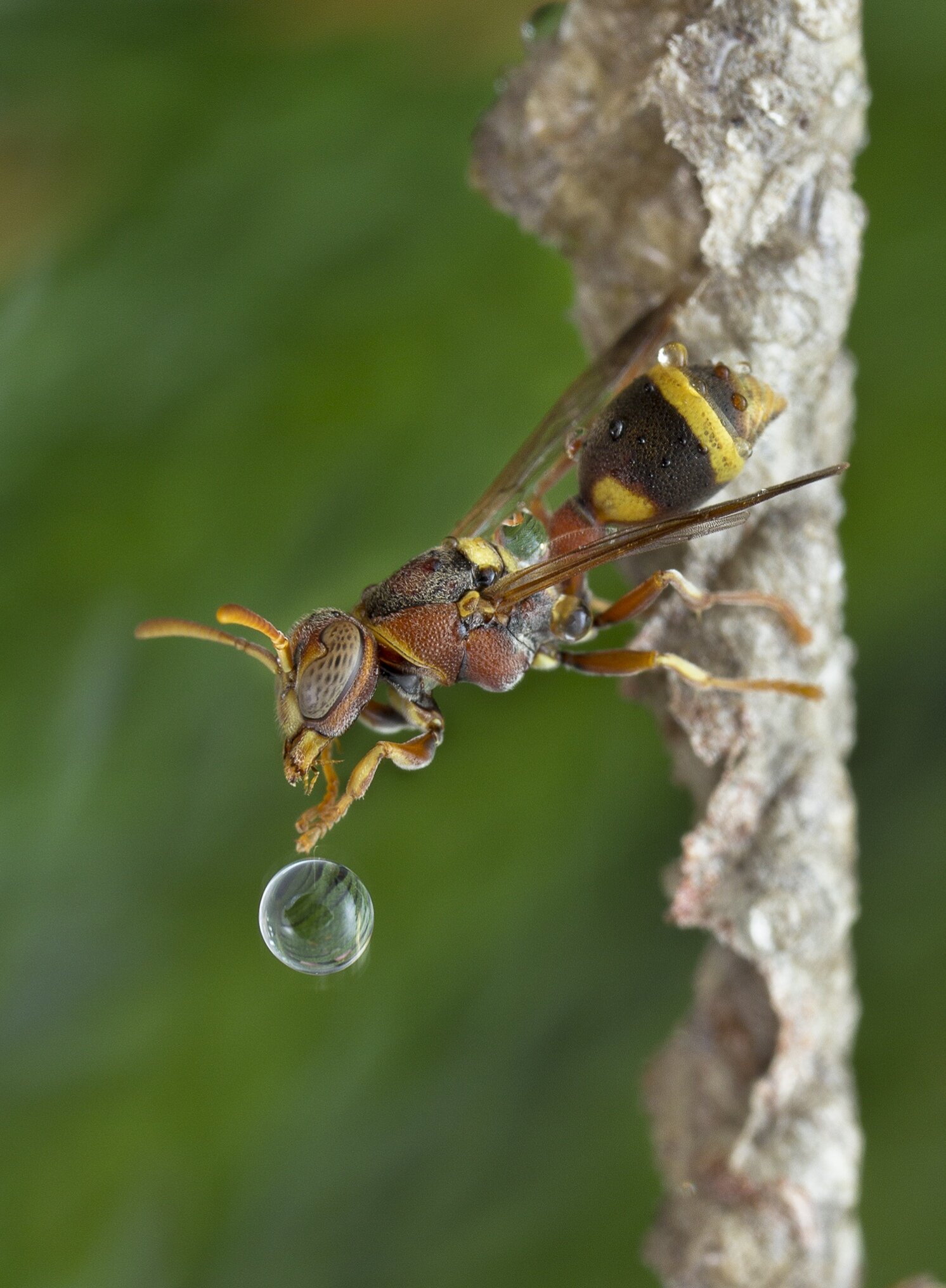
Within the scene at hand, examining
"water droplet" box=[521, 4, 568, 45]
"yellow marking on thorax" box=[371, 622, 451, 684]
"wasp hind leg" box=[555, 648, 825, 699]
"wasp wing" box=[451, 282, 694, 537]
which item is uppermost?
"water droplet" box=[521, 4, 568, 45]

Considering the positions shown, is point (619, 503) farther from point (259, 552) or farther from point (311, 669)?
point (259, 552)

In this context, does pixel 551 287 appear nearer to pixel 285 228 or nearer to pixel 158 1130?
pixel 285 228

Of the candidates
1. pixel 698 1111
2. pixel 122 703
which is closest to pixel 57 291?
pixel 122 703

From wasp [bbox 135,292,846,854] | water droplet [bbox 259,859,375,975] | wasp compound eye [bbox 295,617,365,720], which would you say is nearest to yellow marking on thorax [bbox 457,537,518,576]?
wasp [bbox 135,292,846,854]

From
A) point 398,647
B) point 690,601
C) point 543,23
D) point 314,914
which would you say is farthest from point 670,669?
point 543,23

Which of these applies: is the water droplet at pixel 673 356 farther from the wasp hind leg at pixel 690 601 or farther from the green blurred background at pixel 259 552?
the green blurred background at pixel 259 552

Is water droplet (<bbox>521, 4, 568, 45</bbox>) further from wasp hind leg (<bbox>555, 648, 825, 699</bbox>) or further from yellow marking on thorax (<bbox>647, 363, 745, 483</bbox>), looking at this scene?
wasp hind leg (<bbox>555, 648, 825, 699</bbox>)
